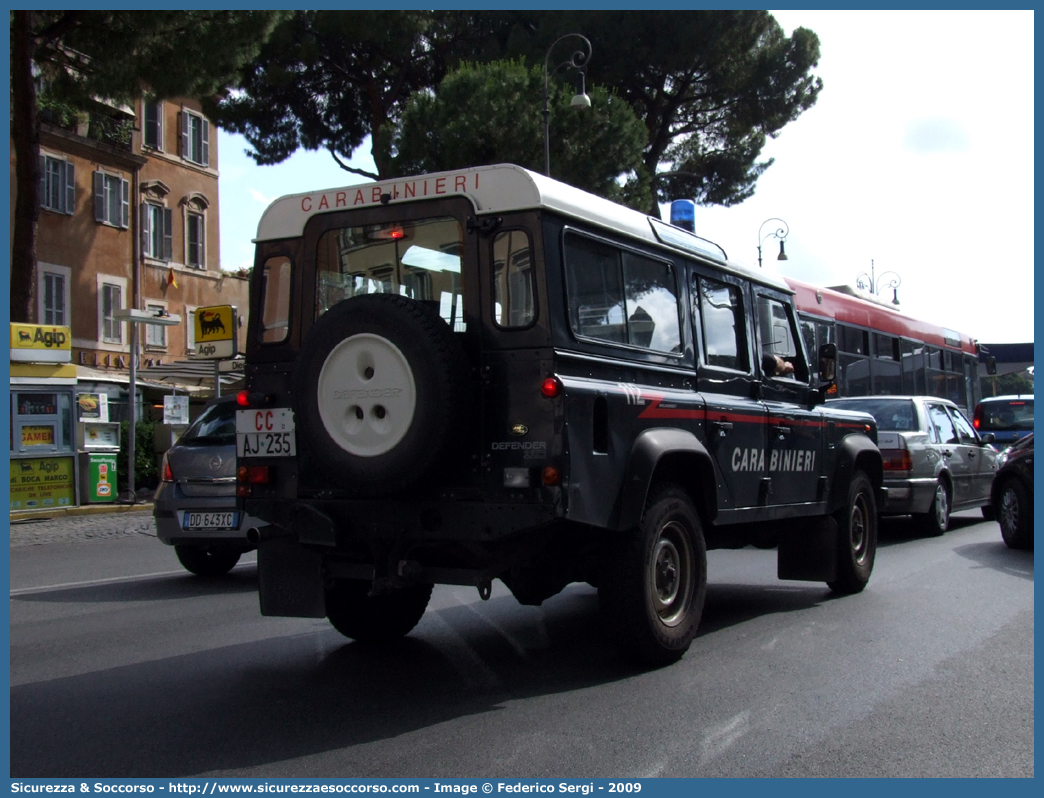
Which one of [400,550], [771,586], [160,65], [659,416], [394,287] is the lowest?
[771,586]

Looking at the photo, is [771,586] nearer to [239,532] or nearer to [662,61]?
[239,532]

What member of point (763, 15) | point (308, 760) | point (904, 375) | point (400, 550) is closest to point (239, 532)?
point (400, 550)

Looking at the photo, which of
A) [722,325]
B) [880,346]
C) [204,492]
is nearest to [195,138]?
[880,346]

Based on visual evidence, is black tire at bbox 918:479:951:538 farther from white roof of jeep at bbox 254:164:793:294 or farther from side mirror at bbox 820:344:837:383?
white roof of jeep at bbox 254:164:793:294

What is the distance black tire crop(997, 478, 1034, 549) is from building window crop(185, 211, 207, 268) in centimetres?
2893

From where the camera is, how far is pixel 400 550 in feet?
17.4

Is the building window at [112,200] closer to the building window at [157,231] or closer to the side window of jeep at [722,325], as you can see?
the building window at [157,231]

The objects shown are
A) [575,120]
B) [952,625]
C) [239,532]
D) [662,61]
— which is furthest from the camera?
[662,61]

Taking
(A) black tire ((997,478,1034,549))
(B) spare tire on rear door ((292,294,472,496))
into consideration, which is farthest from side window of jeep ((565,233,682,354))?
(A) black tire ((997,478,1034,549))

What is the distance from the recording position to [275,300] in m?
6.06

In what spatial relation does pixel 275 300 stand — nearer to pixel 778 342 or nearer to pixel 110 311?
pixel 778 342

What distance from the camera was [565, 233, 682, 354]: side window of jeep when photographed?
5414 mm

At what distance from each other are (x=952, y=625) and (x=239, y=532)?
217 inches

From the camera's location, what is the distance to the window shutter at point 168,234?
1348 inches
